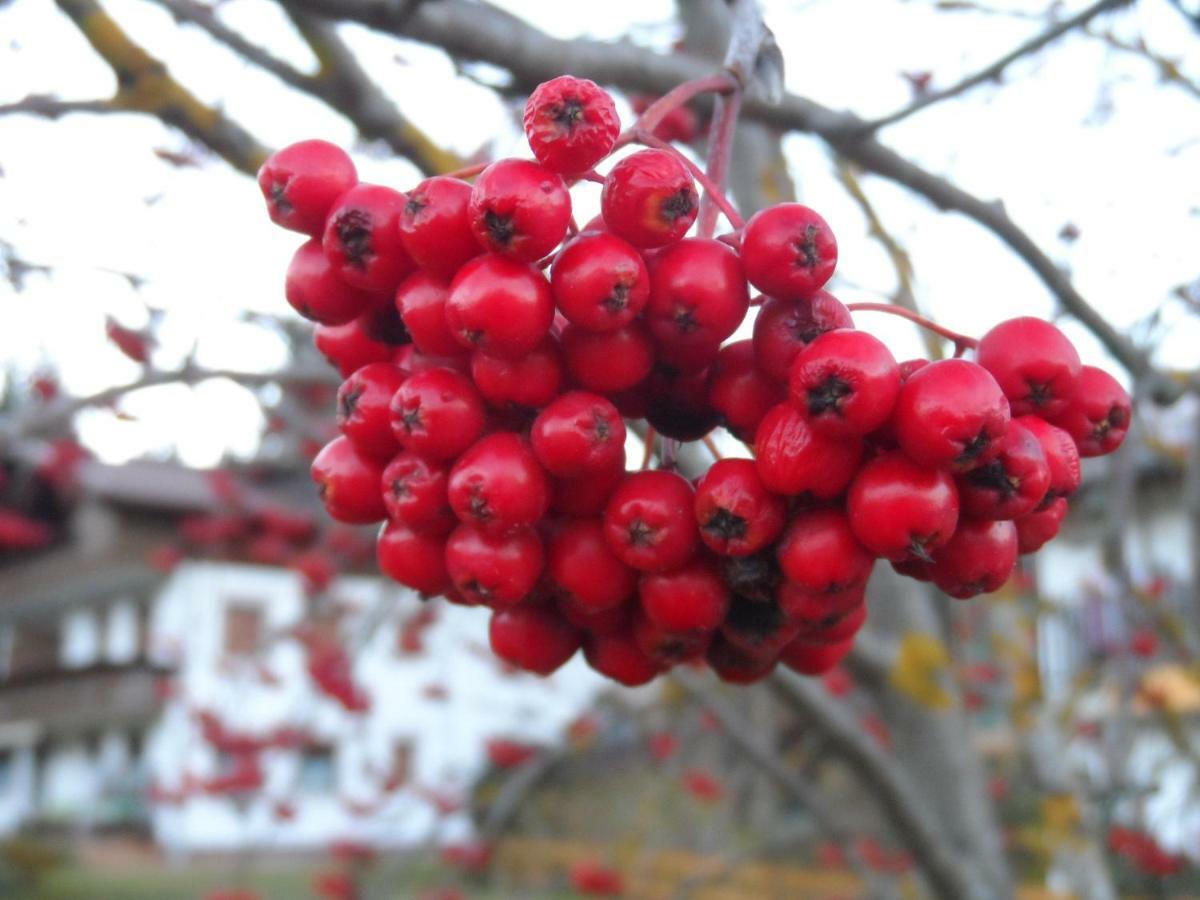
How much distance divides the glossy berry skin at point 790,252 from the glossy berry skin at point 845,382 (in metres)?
0.07

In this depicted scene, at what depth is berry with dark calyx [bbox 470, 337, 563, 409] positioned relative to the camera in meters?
1.04

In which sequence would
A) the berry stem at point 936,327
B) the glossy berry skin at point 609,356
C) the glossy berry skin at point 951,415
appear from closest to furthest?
1. the glossy berry skin at point 951,415
2. the glossy berry skin at point 609,356
3. the berry stem at point 936,327

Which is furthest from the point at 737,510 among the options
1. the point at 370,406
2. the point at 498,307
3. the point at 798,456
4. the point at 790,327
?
the point at 370,406

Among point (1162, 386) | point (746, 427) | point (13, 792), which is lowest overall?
point (746, 427)

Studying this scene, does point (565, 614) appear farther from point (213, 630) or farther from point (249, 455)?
point (213, 630)

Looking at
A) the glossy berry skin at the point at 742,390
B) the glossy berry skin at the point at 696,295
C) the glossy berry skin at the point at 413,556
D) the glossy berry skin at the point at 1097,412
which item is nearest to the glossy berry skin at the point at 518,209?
the glossy berry skin at the point at 696,295

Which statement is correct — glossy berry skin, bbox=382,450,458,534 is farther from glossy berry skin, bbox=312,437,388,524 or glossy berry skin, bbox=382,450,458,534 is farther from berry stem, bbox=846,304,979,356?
berry stem, bbox=846,304,979,356

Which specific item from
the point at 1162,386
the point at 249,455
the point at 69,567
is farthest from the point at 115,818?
the point at 1162,386

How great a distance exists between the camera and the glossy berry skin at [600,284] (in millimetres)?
969

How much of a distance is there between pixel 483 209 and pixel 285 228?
29cm

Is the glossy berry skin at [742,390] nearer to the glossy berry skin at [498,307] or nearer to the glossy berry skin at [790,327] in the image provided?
the glossy berry skin at [790,327]

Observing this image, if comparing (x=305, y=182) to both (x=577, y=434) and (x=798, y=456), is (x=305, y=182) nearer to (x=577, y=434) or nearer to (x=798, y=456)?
(x=577, y=434)

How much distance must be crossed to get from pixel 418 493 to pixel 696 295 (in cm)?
35

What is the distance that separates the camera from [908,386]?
968 millimetres
